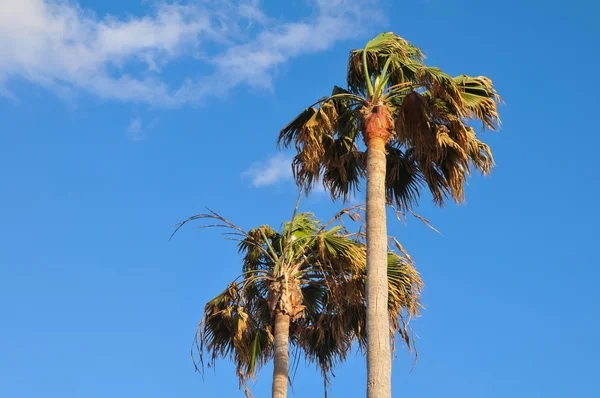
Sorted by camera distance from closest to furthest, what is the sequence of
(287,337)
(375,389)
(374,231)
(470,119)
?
(375,389), (374,231), (470,119), (287,337)

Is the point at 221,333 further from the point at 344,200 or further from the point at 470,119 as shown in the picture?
the point at 470,119

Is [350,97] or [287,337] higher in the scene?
[350,97]

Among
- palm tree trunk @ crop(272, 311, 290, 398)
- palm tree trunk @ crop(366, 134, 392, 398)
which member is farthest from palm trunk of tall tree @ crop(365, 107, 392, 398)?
palm tree trunk @ crop(272, 311, 290, 398)

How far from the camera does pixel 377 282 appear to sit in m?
13.2

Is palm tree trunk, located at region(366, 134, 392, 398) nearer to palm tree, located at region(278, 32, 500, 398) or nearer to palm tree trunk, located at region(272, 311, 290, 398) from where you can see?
palm tree, located at region(278, 32, 500, 398)

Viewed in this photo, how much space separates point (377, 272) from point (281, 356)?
13.5 feet

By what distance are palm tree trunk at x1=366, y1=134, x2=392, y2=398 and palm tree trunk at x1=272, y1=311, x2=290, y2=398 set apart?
154 inches

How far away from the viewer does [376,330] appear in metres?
12.7

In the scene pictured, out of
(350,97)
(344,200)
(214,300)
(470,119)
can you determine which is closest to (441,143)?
(470,119)

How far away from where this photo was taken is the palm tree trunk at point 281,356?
16531 mm

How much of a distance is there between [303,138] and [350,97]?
103 cm

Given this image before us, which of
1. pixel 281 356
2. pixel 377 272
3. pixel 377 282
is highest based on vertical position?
pixel 281 356

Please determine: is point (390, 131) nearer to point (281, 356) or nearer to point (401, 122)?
point (401, 122)

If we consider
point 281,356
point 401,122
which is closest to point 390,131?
point 401,122
